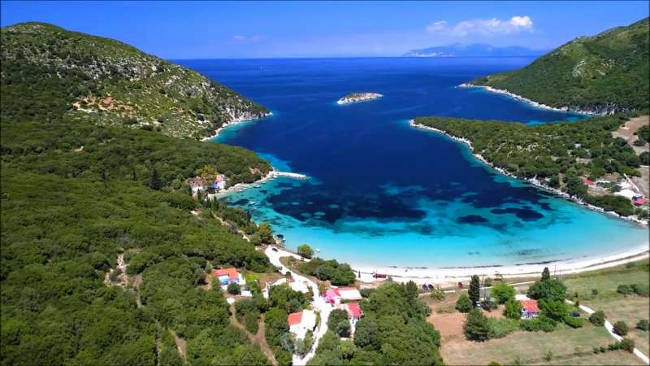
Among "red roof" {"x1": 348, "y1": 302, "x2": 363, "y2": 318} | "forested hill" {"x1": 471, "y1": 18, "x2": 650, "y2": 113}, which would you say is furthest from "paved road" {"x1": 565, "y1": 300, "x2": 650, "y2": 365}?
"forested hill" {"x1": 471, "y1": 18, "x2": 650, "y2": 113}

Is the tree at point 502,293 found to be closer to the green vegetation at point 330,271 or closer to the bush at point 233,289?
the green vegetation at point 330,271

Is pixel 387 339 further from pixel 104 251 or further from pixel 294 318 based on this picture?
pixel 104 251

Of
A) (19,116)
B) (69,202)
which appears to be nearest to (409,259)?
(69,202)

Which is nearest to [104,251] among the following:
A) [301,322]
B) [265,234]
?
[301,322]

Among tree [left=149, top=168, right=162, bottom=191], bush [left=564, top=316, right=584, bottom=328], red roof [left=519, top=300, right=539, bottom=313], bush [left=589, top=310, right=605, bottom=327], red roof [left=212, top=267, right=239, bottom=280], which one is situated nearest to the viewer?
bush [left=589, top=310, right=605, bottom=327]

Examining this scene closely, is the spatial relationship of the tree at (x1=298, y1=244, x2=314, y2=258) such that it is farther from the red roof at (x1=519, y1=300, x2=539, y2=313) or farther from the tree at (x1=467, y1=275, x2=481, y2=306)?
the red roof at (x1=519, y1=300, x2=539, y2=313)
